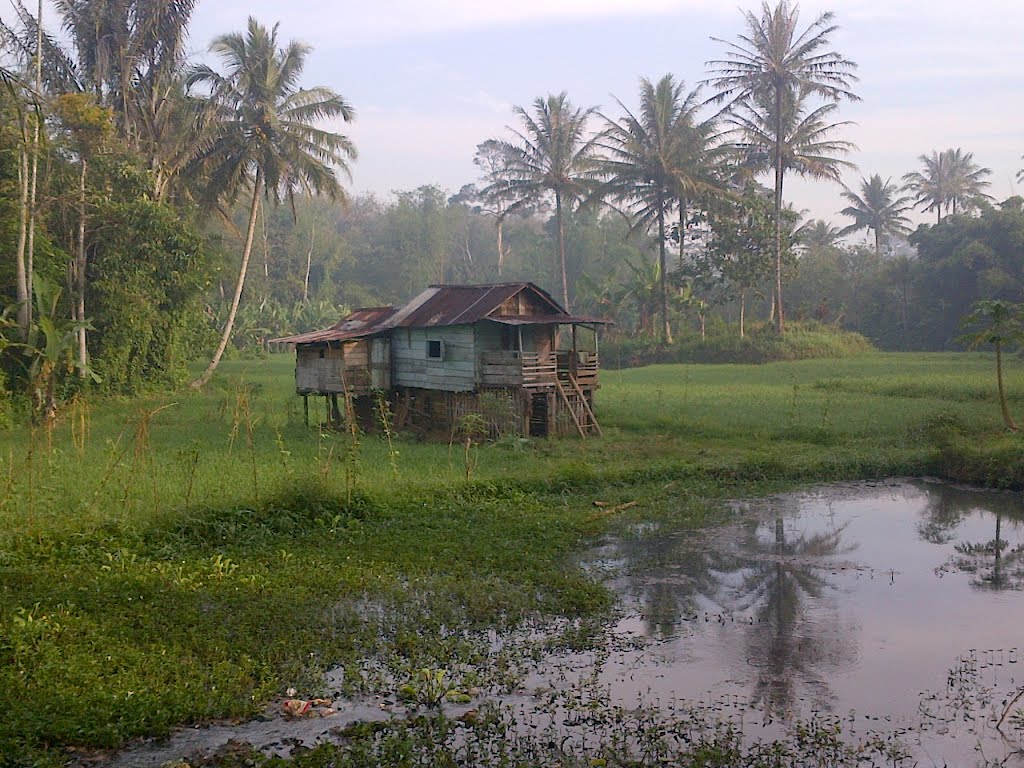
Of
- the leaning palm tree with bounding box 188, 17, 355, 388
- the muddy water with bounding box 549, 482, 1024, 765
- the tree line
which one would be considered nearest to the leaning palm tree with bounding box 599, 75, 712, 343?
the tree line

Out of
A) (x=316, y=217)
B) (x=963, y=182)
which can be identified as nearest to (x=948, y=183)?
(x=963, y=182)

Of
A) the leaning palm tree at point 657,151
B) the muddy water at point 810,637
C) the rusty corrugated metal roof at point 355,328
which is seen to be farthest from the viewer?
the leaning palm tree at point 657,151

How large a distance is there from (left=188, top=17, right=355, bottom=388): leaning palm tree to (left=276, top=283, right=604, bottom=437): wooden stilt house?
631cm

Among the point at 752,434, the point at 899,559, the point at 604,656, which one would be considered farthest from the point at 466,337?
the point at 604,656

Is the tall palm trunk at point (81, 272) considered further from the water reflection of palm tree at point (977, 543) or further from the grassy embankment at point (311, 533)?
the water reflection of palm tree at point (977, 543)

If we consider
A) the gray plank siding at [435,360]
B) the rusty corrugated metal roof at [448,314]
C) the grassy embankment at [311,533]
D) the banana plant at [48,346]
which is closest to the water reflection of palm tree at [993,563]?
the grassy embankment at [311,533]

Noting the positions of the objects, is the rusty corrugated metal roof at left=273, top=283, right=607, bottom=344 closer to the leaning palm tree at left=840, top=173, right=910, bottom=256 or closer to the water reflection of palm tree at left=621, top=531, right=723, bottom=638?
the water reflection of palm tree at left=621, top=531, right=723, bottom=638

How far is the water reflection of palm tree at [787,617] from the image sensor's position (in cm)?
774

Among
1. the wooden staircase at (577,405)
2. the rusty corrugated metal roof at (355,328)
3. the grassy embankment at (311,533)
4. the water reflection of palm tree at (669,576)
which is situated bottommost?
the water reflection of palm tree at (669,576)

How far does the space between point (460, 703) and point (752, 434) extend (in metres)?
13.5

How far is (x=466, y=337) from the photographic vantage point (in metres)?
21.1

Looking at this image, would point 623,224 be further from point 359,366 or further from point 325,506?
point 325,506

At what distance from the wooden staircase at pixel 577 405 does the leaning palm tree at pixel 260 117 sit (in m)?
10.9

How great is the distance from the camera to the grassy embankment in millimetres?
7320
